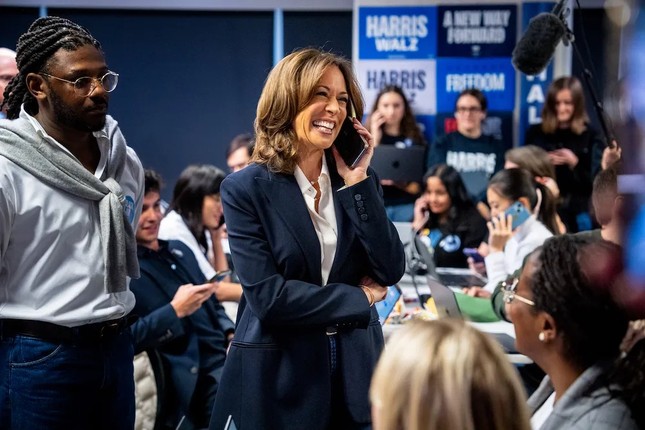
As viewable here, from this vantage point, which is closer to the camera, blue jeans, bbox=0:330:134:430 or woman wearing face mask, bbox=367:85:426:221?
blue jeans, bbox=0:330:134:430

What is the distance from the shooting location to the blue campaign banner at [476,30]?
7109 mm

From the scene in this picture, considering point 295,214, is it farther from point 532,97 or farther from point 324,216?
point 532,97

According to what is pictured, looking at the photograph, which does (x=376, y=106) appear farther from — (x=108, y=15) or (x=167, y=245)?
(x=167, y=245)

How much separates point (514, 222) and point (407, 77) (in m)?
3.17

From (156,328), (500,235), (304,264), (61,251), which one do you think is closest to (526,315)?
(304,264)

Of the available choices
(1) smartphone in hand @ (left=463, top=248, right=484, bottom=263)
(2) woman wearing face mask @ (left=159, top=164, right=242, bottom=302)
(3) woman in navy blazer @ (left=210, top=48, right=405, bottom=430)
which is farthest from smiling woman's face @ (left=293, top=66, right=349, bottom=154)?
(1) smartphone in hand @ (left=463, top=248, right=484, bottom=263)

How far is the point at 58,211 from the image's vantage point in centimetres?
203

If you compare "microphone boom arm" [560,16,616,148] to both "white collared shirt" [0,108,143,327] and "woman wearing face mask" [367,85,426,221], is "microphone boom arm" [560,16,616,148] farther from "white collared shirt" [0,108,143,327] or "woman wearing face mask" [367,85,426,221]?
"woman wearing face mask" [367,85,426,221]

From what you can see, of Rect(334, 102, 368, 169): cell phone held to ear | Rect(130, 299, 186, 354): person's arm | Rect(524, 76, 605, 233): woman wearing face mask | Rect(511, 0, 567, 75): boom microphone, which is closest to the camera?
Rect(334, 102, 368, 169): cell phone held to ear

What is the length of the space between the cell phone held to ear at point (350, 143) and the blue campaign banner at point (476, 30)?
5.14 m

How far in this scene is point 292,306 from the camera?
1969 mm

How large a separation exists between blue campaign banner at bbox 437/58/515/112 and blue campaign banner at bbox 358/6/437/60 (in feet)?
0.63

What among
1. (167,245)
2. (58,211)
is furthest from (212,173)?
(58,211)

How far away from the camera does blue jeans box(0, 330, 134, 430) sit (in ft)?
6.57
